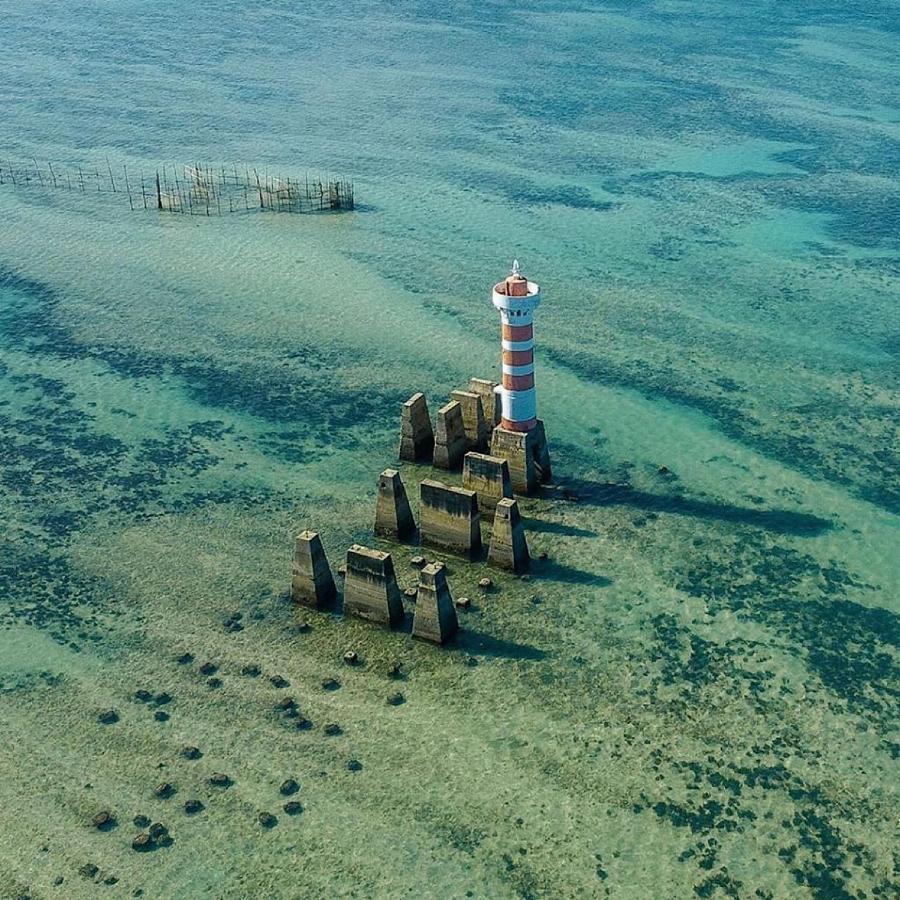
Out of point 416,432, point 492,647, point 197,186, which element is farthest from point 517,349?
point 197,186

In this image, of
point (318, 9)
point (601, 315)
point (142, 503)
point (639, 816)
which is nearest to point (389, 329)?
point (601, 315)

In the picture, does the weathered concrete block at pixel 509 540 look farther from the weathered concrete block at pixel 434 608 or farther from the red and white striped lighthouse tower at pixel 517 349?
the red and white striped lighthouse tower at pixel 517 349

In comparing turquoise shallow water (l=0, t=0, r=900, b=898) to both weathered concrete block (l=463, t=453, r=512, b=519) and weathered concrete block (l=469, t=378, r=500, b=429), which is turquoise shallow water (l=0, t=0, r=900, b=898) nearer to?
weathered concrete block (l=463, t=453, r=512, b=519)

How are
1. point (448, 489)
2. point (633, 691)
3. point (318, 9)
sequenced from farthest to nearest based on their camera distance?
1. point (318, 9)
2. point (448, 489)
3. point (633, 691)

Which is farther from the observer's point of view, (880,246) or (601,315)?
(880,246)

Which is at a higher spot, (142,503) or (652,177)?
(652,177)

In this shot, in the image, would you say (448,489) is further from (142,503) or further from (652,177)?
(652,177)

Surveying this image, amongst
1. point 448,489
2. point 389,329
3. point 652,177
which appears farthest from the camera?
point 652,177
